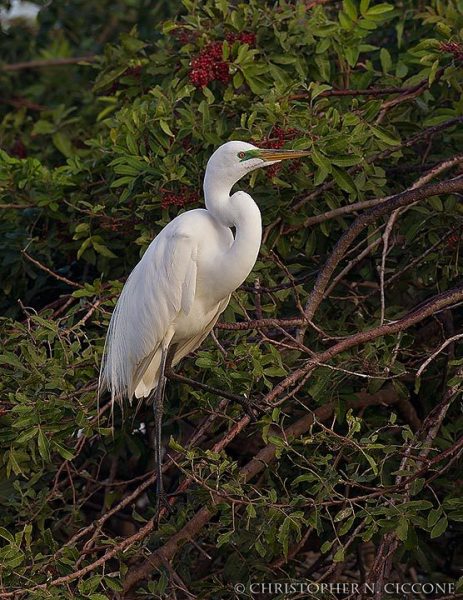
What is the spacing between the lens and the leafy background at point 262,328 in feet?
9.22

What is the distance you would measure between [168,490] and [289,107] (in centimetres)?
132

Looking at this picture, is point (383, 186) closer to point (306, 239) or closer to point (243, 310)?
point (306, 239)

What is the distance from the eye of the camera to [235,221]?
3020 millimetres

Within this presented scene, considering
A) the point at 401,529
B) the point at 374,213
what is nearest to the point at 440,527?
the point at 401,529

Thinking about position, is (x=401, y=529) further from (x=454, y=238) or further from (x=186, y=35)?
(x=186, y=35)

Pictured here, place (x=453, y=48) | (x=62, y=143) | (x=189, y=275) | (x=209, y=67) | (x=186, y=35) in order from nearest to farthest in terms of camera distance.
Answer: (x=189, y=275) < (x=453, y=48) < (x=209, y=67) < (x=186, y=35) < (x=62, y=143)

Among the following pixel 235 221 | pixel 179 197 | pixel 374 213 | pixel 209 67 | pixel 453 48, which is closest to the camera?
pixel 374 213

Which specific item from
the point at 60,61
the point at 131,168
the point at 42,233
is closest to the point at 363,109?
the point at 131,168

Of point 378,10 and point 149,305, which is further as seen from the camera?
point 378,10

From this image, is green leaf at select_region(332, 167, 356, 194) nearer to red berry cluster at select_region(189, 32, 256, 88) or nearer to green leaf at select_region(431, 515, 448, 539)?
red berry cluster at select_region(189, 32, 256, 88)

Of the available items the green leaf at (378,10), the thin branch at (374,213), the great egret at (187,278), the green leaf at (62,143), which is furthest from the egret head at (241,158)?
the green leaf at (62,143)

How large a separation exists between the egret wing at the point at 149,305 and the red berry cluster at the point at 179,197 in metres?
0.22

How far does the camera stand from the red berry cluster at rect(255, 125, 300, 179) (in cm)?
326

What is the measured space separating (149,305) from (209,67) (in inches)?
32.3
